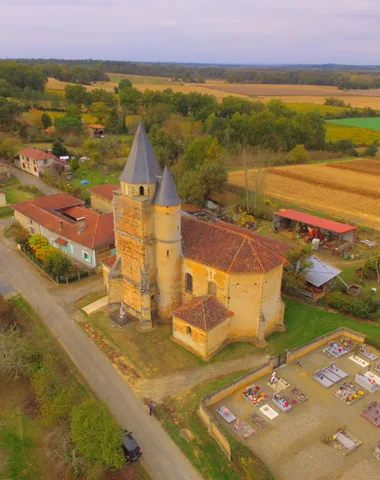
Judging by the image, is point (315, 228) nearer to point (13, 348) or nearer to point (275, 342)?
point (275, 342)

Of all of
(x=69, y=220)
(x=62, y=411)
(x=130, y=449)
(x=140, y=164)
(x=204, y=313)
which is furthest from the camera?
(x=69, y=220)

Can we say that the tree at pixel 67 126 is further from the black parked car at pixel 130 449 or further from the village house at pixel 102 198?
the black parked car at pixel 130 449

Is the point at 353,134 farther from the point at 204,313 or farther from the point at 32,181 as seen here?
the point at 204,313

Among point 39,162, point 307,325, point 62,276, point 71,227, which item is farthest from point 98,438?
point 39,162

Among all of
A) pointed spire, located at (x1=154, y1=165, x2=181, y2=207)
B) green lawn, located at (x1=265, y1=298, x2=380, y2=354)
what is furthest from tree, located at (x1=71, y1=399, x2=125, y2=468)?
pointed spire, located at (x1=154, y1=165, x2=181, y2=207)

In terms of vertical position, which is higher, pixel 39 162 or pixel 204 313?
pixel 39 162

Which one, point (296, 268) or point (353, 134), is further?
point (353, 134)

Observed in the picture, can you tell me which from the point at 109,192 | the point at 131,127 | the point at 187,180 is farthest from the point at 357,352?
the point at 131,127
